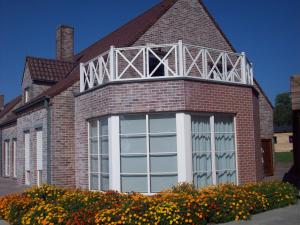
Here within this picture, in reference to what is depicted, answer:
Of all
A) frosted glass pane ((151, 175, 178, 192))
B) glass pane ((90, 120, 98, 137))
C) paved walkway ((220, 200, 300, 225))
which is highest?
glass pane ((90, 120, 98, 137))

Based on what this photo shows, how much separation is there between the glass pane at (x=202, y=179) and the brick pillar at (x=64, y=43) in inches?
595

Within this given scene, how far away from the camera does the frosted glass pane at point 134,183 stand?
37.8 ft

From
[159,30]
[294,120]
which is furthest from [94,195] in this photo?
[294,120]

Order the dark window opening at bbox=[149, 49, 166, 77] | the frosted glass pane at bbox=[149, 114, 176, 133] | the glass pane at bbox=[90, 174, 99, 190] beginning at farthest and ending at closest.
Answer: the dark window opening at bbox=[149, 49, 166, 77] → the glass pane at bbox=[90, 174, 99, 190] → the frosted glass pane at bbox=[149, 114, 176, 133]

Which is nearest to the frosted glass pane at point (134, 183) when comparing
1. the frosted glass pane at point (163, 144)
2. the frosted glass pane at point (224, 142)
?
the frosted glass pane at point (163, 144)

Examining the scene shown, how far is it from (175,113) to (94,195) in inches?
137

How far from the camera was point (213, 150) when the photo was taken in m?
12.1

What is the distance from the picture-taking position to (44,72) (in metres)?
20.1

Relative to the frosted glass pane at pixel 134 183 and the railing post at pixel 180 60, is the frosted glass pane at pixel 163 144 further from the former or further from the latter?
the railing post at pixel 180 60

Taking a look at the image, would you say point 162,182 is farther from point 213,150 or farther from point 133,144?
point 213,150

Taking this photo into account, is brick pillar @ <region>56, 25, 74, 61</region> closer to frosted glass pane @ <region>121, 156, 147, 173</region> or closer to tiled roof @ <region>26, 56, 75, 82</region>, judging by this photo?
tiled roof @ <region>26, 56, 75, 82</region>

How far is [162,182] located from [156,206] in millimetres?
3268

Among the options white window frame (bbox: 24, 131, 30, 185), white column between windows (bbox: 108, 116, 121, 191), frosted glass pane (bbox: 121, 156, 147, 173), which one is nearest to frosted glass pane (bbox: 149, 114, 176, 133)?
frosted glass pane (bbox: 121, 156, 147, 173)

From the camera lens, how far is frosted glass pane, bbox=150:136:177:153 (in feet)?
37.7
